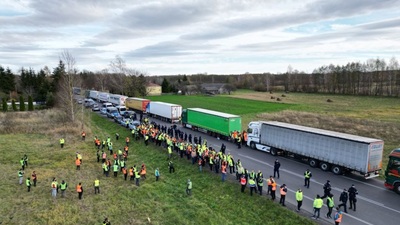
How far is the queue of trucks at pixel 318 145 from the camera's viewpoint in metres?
20.0

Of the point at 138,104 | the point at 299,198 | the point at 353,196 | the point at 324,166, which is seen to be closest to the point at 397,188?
the point at 353,196

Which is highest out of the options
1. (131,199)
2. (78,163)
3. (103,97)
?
(103,97)

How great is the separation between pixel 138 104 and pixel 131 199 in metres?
39.9

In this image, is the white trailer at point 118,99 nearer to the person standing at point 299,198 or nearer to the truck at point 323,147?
the truck at point 323,147

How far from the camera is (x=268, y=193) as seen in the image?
18.2 m

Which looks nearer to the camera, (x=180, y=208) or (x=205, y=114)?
(x=180, y=208)

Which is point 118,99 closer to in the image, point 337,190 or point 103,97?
point 103,97

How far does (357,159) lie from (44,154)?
27.7 m

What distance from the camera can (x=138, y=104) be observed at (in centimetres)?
5672

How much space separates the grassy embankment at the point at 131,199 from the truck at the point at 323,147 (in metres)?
7.79

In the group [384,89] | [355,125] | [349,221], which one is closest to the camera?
[349,221]

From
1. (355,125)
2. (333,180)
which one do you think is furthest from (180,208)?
(355,125)

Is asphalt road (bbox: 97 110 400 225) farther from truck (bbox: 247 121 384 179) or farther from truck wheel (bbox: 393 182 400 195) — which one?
truck (bbox: 247 121 384 179)

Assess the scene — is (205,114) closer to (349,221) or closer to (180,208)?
(180,208)
